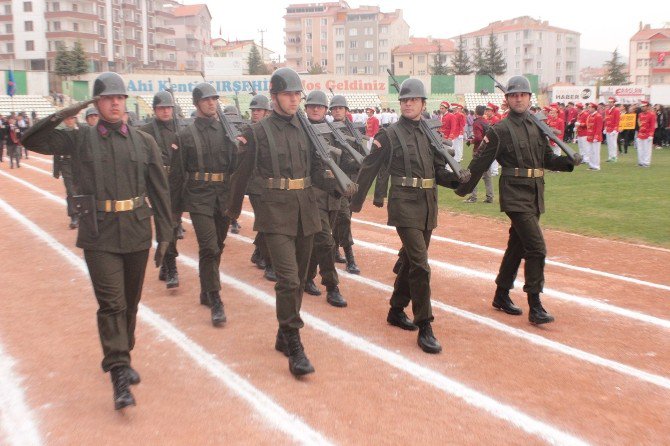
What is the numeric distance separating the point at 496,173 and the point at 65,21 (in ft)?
247

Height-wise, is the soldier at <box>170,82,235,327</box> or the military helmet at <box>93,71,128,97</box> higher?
the military helmet at <box>93,71,128,97</box>

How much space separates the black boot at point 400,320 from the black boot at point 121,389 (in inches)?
Answer: 114

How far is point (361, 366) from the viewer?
5.67 metres

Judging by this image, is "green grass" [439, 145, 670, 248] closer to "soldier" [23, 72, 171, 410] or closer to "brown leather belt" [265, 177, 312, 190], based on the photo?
"brown leather belt" [265, 177, 312, 190]

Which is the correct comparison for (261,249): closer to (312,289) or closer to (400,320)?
(312,289)

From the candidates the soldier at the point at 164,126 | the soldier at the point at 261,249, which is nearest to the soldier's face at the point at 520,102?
the soldier at the point at 261,249

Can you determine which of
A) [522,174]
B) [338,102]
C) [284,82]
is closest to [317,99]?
[338,102]

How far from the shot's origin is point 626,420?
181 inches

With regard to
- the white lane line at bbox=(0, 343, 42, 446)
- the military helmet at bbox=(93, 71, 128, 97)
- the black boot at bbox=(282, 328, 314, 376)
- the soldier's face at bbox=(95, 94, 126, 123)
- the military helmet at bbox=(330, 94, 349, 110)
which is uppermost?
the military helmet at bbox=(330, 94, 349, 110)

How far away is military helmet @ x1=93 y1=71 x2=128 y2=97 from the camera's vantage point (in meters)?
4.99

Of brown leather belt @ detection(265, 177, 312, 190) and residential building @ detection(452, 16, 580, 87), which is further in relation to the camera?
residential building @ detection(452, 16, 580, 87)

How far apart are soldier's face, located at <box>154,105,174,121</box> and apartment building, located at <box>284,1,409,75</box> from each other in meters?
104

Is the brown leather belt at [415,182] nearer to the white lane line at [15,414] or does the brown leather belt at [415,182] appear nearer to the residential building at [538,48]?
the white lane line at [15,414]

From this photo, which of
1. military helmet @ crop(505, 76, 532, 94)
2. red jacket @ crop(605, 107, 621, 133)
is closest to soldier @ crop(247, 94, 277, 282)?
military helmet @ crop(505, 76, 532, 94)
